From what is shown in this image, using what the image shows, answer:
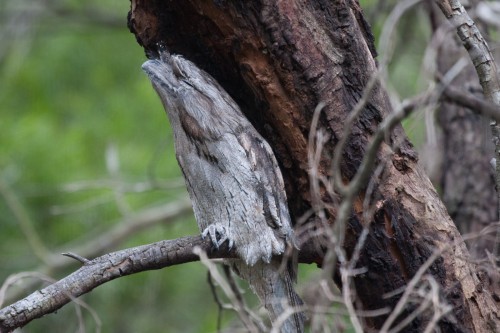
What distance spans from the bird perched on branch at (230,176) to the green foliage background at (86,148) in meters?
1.74

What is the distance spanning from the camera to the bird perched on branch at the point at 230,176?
8.41 feet

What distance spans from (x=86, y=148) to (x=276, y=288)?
3360 millimetres

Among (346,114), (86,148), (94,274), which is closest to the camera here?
(94,274)

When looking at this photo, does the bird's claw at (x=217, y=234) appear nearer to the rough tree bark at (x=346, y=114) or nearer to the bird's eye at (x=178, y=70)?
the rough tree bark at (x=346, y=114)

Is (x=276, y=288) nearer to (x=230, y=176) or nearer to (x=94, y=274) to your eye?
(x=230, y=176)

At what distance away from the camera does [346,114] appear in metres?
2.43

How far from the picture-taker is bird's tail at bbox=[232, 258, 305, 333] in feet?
8.67

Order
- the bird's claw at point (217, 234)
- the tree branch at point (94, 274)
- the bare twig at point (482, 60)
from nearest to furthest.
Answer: the tree branch at point (94, 274)
the bare twig at point (482, 60)
the bird's claw at point (217, 234)

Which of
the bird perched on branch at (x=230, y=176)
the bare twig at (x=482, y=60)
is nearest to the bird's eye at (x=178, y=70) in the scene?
the bird perched on branch at (x=230, y=176)

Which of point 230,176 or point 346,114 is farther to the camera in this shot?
point 230,176

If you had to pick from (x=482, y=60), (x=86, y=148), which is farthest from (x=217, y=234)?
(x=86, y=148)

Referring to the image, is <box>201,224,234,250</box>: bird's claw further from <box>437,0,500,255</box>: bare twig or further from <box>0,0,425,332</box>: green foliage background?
<box>0,0,425,332</box>: green foliage background

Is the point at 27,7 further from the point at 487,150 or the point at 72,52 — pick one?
the point at 487,150

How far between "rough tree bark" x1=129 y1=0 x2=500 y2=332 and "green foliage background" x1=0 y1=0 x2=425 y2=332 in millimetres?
2016
